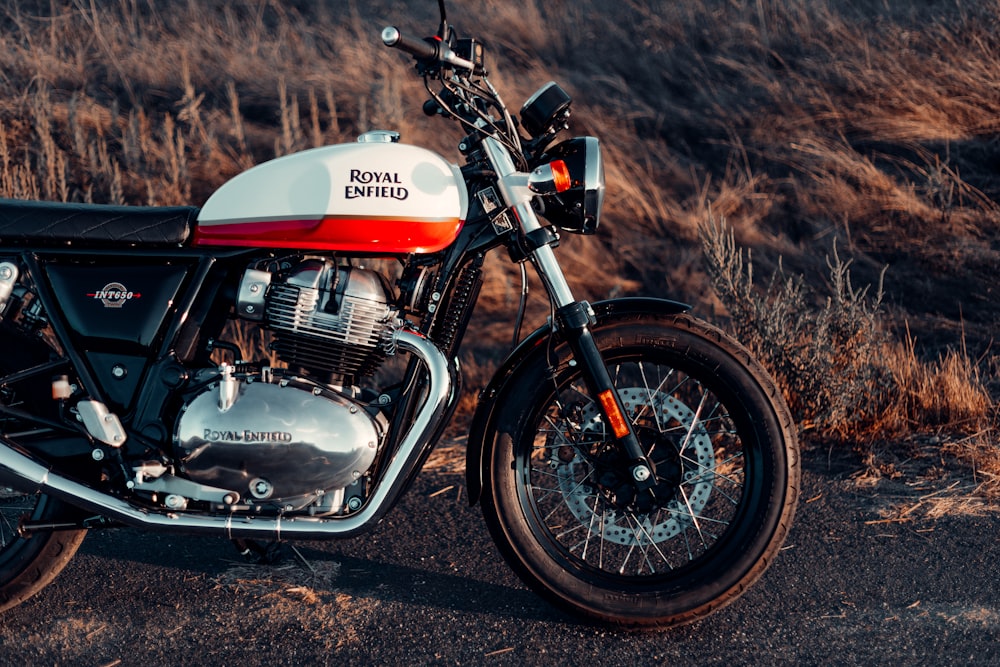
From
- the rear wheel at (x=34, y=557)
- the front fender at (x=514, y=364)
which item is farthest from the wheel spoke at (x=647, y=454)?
the rear wheel at (x=34, y=557)

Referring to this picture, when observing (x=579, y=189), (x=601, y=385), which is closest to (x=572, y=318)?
(x=601, y=385)

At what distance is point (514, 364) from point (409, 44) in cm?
101

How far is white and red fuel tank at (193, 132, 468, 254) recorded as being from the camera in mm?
2934

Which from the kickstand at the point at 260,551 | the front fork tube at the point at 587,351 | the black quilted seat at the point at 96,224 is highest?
the black quilted seat at the point at 96,224

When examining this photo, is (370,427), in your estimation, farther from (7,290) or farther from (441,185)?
(7,290)

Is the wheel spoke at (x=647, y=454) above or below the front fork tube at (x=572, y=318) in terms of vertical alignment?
below

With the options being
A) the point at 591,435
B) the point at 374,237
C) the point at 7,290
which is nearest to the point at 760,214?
the point at 591,435

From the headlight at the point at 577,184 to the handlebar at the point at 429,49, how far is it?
0.37 metres

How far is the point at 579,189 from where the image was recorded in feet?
9.84

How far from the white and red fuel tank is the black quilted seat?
11 cm

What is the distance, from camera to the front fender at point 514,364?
10.2 feet

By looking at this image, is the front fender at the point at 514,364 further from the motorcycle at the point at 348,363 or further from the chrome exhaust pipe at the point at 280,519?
the chrome exhaust pipe at the point at 280,519

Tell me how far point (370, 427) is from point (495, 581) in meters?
0.80

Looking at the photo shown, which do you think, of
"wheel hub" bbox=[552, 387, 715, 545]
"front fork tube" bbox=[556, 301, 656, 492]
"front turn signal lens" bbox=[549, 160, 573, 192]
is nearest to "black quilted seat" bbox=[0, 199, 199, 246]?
"front turn signal lens" bbox=[549, 160, 573, 192]
